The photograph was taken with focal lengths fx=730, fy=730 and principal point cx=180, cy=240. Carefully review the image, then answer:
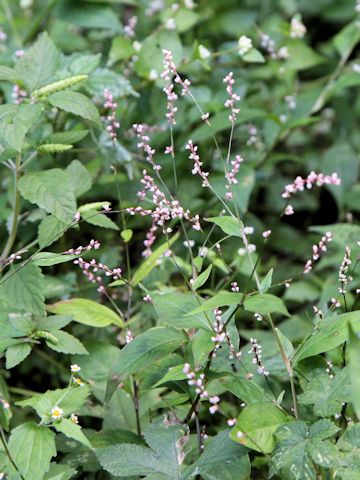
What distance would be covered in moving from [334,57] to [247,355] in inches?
94.7

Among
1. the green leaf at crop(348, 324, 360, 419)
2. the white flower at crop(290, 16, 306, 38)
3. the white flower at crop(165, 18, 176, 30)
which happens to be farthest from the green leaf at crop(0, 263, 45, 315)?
the white flower at crop(290, 16, 306, 38)

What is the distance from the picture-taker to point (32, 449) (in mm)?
1707

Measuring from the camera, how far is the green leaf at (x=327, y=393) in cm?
166

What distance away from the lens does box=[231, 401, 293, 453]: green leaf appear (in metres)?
1.64

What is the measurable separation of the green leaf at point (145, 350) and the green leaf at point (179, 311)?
0.08 metres

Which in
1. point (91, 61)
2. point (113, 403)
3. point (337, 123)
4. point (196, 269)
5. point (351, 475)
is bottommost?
point (337, 123)

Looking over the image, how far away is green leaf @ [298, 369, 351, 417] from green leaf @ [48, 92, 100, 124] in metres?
0.95

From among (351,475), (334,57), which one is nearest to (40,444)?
(351,475)

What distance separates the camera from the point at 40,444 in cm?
172

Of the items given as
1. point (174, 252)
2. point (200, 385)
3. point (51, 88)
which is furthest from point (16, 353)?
point (174, 252)

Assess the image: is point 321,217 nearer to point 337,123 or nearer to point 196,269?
point 337,123

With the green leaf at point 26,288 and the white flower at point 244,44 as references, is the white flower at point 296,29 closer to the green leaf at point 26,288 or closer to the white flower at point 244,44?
the white flower at point 244,44

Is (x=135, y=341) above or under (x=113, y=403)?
above

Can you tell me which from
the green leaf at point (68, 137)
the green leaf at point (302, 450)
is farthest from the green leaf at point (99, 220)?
the green leaf at point (302, 450)
